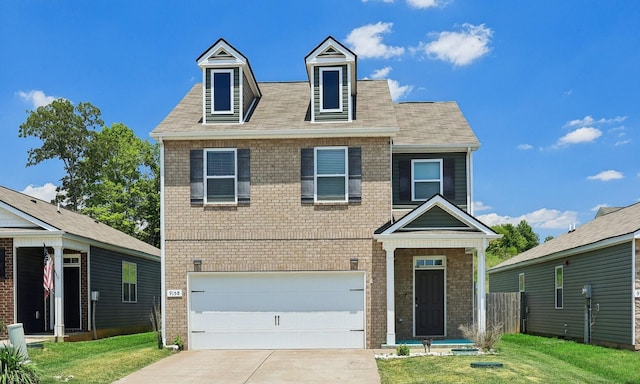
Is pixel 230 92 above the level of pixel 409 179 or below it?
above

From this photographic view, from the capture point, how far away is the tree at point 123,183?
4459 centimetres

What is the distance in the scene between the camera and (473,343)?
18.2m

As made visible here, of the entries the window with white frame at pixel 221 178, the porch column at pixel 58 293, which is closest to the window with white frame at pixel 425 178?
the window with white frame at pixel 221 178

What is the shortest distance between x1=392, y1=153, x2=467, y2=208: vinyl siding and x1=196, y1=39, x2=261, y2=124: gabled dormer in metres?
4.61

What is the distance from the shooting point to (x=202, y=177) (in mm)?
19078

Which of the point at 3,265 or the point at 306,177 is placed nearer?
the point at 306,177

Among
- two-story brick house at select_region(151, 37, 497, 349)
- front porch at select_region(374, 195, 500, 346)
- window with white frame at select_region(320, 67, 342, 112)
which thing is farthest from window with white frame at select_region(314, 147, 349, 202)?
front porch at select_region(374, 195, 500, 346)

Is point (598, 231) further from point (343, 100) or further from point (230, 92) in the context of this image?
point (230, 92)

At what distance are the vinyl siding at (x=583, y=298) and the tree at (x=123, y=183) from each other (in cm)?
2479

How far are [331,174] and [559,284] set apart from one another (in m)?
10.3

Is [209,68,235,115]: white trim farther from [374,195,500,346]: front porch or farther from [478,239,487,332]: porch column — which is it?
[478,239,487,332]: porch column

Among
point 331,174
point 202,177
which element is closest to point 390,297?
point 331,174

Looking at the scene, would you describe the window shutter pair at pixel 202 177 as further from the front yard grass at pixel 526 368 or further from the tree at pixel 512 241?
the tree at pixel 512 241

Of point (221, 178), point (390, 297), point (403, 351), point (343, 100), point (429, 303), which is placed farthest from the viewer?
point (429, 303)
